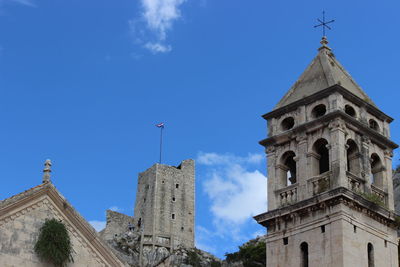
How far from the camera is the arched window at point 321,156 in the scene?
34906mm

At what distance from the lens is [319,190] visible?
33594 mm

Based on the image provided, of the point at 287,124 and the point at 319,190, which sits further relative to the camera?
the point at 287,124

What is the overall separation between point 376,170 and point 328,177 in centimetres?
345

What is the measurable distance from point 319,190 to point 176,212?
78.7m

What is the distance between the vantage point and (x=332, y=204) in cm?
3262

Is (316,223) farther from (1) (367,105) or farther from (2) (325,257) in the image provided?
(1) (367,105)

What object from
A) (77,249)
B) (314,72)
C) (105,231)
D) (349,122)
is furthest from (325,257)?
(105,231)

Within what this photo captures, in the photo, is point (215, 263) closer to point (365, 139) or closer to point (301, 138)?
point (301, 138)

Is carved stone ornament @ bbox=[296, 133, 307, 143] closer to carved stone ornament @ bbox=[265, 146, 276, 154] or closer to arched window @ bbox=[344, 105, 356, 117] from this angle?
carved stone ornament @ bbox=[265, 146, 276, 154]

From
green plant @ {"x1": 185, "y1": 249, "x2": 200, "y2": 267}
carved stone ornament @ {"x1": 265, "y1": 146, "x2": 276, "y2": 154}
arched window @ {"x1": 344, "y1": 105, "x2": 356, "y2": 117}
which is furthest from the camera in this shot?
green plant @ {"x1": 185, "y1": 249, "x2": 200, "y2": 267}

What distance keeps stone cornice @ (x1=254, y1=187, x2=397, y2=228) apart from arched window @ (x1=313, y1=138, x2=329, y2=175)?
1.85 m

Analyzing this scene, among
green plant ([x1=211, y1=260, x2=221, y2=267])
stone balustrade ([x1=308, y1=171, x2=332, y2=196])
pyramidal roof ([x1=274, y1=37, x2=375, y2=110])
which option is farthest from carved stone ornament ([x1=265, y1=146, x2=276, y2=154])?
green plant ([x1=211, y1=260, x2=221, y2=267])

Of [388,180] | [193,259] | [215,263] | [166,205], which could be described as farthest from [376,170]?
[166,205]

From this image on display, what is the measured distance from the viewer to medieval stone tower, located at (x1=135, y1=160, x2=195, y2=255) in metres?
108
